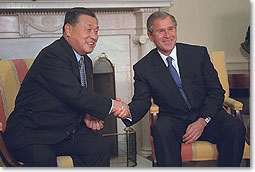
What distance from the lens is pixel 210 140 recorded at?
1.75 m

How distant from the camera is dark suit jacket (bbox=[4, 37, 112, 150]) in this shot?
154 cm

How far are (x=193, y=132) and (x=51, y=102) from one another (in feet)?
1.87

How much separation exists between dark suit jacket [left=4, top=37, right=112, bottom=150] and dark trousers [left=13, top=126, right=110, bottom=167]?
0.03 m

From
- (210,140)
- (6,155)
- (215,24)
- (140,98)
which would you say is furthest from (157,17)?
(215,24)

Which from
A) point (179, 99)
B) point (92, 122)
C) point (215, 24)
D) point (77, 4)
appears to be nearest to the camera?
point (92, 122)

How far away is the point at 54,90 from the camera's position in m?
1.56

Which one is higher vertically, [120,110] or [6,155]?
[120,110]

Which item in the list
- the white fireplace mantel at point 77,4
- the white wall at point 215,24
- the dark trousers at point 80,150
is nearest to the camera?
the dark trousers at point 80,150

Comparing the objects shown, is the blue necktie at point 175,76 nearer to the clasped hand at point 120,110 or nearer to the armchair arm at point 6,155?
the clasped hand at point 120,110

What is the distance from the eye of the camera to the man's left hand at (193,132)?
1.73 m

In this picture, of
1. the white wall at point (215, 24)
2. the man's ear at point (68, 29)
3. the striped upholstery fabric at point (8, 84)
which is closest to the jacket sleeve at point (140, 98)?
the man's ear at point (68, 29)

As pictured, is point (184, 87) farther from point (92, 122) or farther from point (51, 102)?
point (51, 102)

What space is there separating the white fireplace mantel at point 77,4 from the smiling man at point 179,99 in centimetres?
65

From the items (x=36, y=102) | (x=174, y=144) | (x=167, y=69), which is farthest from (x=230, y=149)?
(x=36, y=102)
